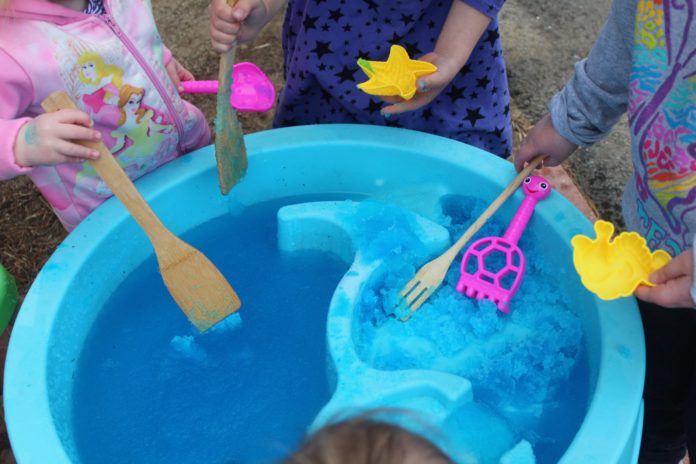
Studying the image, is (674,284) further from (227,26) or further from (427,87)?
(227,26)

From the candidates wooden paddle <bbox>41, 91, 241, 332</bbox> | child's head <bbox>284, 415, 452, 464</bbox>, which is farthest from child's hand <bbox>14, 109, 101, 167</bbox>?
child's head <bbox>284, 415, 452, 464</bbox>

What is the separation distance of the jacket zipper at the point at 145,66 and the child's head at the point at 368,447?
0.68 meters

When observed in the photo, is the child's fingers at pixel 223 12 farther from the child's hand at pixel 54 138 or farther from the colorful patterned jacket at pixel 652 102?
the colorful patterned jacket at pixel 652 102

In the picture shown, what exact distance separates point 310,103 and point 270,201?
8.8 inches

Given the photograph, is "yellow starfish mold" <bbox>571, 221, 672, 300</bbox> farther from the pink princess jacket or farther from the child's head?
the pink princess jacket

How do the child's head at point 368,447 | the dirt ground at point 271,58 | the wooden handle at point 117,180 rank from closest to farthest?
the child's head at point 368,447
the wooden handle at point 117,180
the dirt ground at point 271,58

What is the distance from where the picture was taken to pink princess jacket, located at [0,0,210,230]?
3.00ft

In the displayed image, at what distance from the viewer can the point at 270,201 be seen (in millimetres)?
1179

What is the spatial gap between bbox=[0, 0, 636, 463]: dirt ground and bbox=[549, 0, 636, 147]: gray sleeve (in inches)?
26.2

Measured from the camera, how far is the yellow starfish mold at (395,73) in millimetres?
983

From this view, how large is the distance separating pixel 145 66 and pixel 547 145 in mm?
599

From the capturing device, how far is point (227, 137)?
1.01 m

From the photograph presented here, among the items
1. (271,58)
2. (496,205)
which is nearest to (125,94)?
(496,205)

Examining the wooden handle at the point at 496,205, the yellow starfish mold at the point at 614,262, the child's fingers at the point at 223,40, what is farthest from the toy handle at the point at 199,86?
the yellow starfish mold at the point at 614,262
